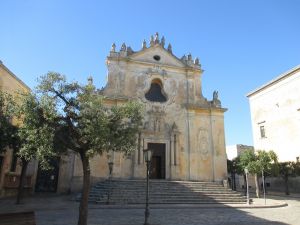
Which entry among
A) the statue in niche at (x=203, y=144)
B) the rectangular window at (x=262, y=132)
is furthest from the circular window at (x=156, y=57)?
the rectangular window at (x=262, y=132)

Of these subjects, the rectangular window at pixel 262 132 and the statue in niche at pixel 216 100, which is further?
the rectangular window at pixel 262 132

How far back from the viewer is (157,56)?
84.2ft

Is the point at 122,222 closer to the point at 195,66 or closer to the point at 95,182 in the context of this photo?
the point at 95,182

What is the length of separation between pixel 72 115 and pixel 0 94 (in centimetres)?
430

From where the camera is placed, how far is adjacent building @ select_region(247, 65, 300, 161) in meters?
27.9

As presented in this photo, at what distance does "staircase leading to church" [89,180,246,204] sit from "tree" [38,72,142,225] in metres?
7.16

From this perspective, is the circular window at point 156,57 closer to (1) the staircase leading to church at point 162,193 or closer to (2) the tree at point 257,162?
(1) the staircase leading to church at point 162,193

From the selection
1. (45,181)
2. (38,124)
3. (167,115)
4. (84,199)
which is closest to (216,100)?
(167,115)

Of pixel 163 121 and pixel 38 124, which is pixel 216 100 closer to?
pixel 163 121

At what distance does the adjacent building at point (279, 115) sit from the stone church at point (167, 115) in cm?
912

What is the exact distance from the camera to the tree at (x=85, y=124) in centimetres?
918

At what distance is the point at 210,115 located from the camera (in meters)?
24.5

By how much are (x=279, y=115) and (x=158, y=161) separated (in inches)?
627

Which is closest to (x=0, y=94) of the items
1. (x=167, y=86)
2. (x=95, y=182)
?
(x=95, y=182)
